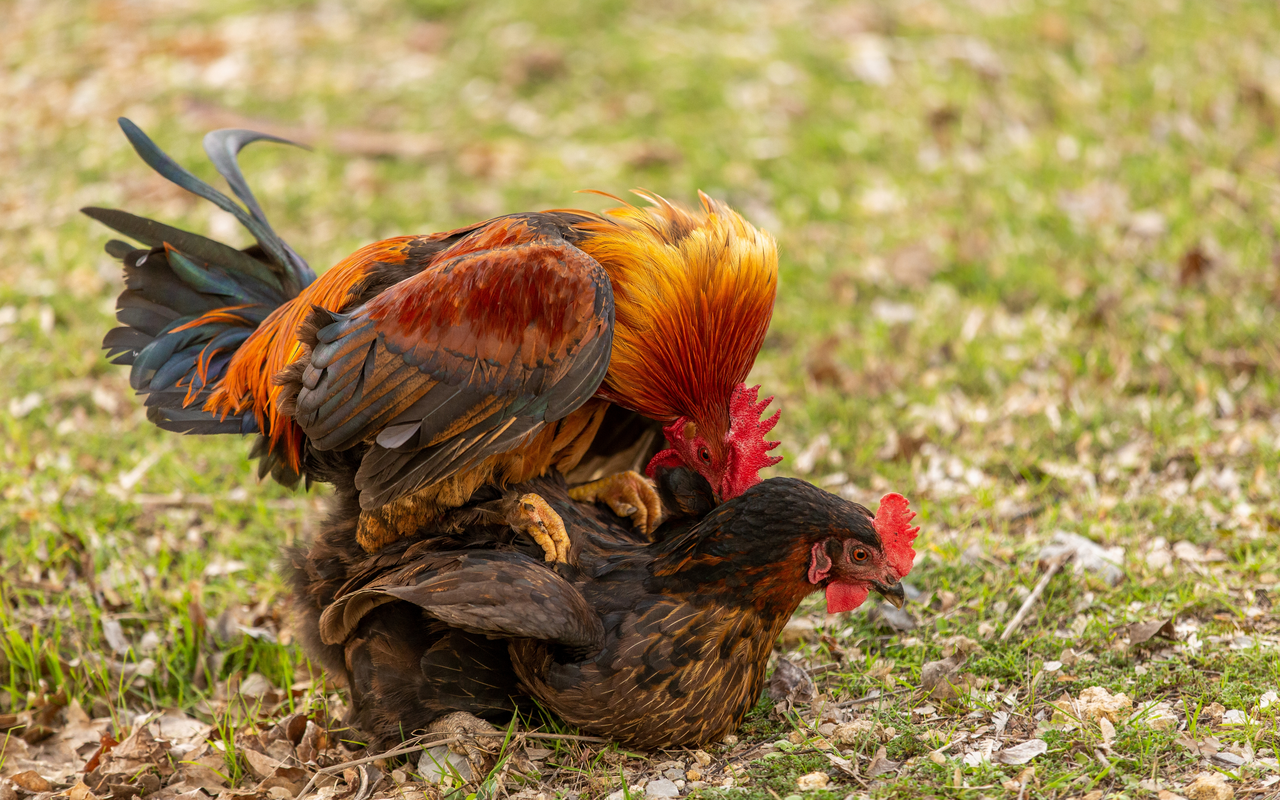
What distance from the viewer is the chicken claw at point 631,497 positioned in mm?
4078

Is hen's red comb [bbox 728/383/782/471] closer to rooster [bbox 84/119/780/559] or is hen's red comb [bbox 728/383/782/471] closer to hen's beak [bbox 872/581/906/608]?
rooster [bbox 84/119/780/559]

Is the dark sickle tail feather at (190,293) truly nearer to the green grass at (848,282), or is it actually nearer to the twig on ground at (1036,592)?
the green grass at (848,282)

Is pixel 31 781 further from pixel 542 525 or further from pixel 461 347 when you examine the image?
pixel 461 347

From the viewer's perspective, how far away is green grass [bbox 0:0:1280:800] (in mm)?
3939

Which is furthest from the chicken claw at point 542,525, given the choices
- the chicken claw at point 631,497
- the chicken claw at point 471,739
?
the chicken claw at point 471,739

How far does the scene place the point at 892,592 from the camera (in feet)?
11.1

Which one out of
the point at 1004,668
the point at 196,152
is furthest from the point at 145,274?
the point at 196,152

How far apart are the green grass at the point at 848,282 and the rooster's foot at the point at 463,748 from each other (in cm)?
27

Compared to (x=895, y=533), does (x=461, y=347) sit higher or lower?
higher

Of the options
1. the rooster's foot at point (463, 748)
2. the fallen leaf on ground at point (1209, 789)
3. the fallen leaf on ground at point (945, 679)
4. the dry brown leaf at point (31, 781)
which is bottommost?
the fallen leaf on ground at point (945, 679)

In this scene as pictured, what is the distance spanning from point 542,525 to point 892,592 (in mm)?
1137

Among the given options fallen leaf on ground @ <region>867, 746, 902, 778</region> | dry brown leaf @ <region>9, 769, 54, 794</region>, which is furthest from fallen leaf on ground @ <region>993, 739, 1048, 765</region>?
dry brown leaf @ <region>9, 769, 54, 794</region>

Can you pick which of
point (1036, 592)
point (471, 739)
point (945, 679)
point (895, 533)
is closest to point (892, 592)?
point (895, 533)

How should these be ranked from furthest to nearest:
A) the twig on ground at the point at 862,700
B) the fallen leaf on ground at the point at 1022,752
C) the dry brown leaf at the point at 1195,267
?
the dry brown leaf at the point at 1195,267, the twig on ground at the point at 862,700, the fallen leaf on ground at the point at 1022,752
